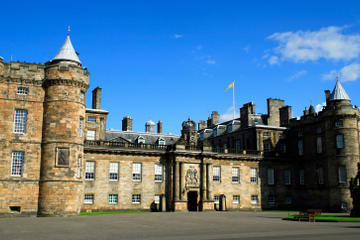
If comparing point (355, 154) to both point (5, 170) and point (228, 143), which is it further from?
point (5, 170)

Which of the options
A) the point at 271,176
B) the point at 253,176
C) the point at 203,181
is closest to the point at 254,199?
the point at 253,176

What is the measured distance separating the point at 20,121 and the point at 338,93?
34.1 meters

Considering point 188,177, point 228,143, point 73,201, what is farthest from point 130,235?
point 228,143

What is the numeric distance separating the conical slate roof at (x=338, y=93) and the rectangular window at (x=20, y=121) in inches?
1305

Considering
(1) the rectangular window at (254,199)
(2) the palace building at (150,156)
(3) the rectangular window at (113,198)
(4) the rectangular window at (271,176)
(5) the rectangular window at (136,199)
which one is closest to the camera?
(2) the palace building at (150,156)

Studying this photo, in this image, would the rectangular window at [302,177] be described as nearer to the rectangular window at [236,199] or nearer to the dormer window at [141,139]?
the rectangular window at [236,199]

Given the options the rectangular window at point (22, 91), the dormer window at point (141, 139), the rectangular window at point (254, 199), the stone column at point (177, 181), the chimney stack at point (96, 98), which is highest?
the chimney stack at point (96, 98)

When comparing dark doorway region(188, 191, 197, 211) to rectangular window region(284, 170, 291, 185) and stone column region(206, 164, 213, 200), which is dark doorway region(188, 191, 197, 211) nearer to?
stone column region(206, 164, 213, 200)

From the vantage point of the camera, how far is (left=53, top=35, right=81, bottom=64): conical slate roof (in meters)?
34.4

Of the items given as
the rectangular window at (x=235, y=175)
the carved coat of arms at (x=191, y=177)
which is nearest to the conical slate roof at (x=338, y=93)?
the rectangular window at (x=235, y=175)

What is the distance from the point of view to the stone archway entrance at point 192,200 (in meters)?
42.6

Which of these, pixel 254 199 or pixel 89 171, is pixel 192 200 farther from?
pixel 89 171

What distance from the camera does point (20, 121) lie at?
32875 millimetres

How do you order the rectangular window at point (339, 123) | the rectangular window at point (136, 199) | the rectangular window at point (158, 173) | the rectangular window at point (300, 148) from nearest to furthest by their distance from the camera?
1. the rectangular window at point (136, 199)
2. the rectangular window at point (158, 173)
3. the rectangular window at point (339, 123)
4. the rectangular window at point (300, 148)
